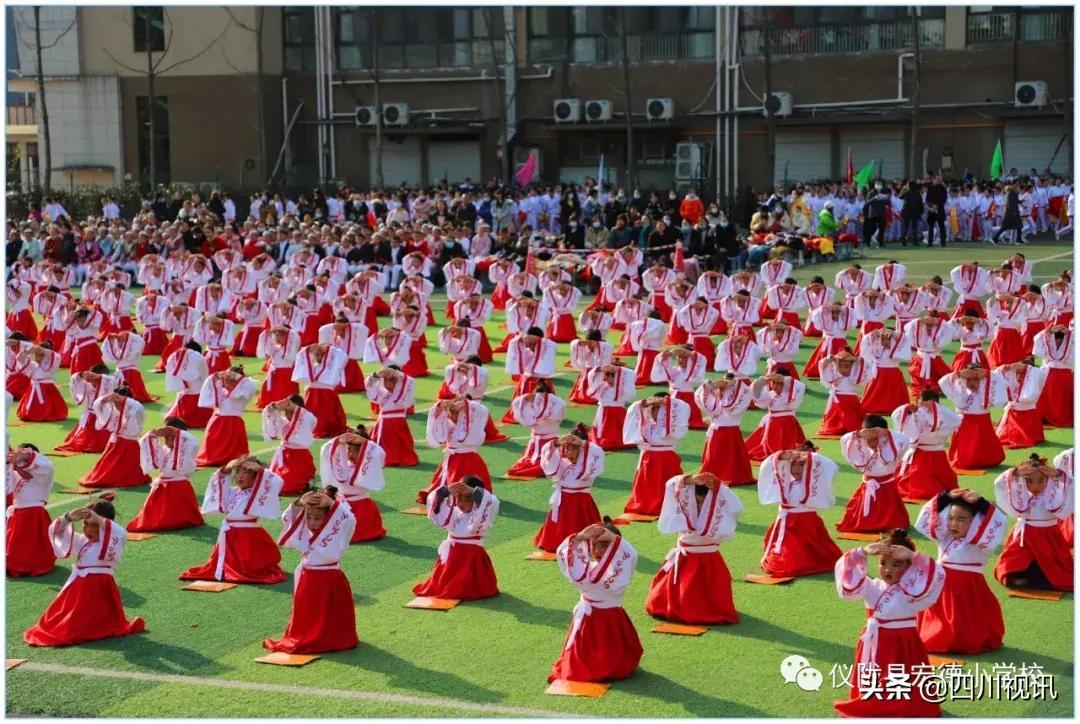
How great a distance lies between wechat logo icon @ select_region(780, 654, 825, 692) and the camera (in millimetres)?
10734

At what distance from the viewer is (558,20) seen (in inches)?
1901

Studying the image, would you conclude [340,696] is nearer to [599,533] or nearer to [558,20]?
[599,533]

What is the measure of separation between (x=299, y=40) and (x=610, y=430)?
3551 cm

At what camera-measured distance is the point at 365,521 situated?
1473 cm

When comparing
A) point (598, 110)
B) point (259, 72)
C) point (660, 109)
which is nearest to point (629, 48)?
point (598, 110)

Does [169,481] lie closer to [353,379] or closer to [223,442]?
[223,442]

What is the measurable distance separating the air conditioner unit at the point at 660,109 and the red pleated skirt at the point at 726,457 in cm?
3027

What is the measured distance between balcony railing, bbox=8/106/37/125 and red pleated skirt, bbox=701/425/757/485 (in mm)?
48766

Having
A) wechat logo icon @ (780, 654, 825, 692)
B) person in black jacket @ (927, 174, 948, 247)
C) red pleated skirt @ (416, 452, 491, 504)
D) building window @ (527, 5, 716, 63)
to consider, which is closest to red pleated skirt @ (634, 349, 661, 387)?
red pleated skirt @ (416, 452, 491, 504)

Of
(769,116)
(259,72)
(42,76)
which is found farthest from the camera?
(42,76)

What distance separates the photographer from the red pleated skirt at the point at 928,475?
50.7 ft

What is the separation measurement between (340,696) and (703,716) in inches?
93.2

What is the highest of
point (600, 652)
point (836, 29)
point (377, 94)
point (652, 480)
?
point (836, 29)

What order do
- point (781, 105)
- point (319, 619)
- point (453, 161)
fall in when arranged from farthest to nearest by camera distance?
point (453, 161), point (781, 105), point (319, 619)
